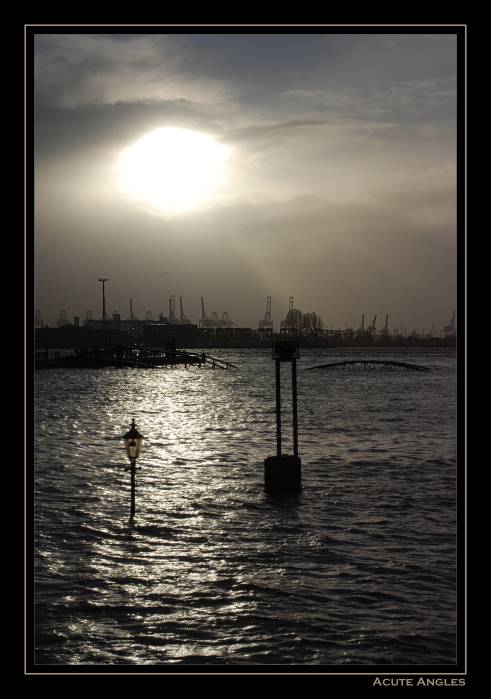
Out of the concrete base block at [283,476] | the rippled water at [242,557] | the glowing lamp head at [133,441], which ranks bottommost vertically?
the rippled water at [242,557]

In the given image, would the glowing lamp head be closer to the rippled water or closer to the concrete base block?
the rippled water

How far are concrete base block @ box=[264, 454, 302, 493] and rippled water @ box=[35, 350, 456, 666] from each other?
40cm

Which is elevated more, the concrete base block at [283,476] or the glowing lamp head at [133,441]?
the glowing lamp head at [133,441]

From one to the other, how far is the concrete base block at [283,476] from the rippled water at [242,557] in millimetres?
400

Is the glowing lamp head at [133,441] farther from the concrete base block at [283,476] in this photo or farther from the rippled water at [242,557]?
the concrete base block at [283,476]

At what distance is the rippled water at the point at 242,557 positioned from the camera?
33.6 feet

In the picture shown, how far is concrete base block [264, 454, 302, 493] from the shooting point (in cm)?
1983

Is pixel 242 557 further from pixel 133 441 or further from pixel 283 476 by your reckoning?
pixel 283 476

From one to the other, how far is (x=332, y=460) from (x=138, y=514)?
35.8ft

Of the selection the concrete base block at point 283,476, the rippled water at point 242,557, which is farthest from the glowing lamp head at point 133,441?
the concrete base block at point 283,476

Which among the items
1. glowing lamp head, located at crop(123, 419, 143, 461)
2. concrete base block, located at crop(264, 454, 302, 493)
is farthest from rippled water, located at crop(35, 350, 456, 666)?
glowing lamp head, located at crop(123, 419, 143, 461)
